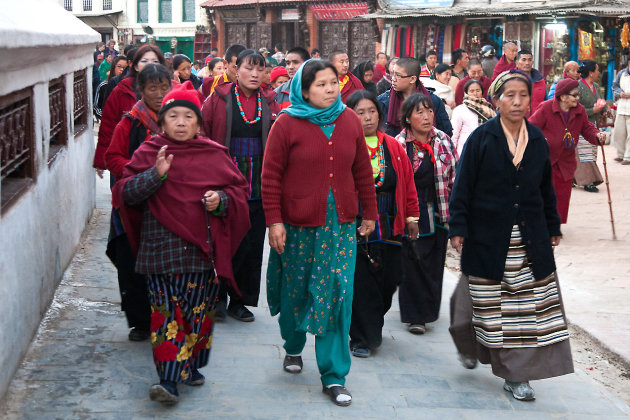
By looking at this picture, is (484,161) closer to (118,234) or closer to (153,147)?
(153,147)

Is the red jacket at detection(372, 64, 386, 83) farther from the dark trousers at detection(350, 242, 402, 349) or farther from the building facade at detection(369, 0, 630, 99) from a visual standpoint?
the dark trousers at detection(350, 242, 402, 349)

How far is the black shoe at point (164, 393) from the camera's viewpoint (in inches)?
167

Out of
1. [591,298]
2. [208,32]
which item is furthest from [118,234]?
[208,32]

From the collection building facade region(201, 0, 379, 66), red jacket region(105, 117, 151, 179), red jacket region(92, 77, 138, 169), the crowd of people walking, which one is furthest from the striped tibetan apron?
building facade region(201, 0, 379, 66)

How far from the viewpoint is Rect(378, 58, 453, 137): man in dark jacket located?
22.5ft

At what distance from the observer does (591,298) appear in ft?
23.4

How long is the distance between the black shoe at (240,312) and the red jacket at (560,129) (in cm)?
438

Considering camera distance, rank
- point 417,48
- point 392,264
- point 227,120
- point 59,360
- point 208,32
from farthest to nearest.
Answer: point 208,32 → point 417,48 → point 227,120 → point 392,264 → point 59,360

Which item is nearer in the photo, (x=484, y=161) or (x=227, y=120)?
(x=484, y=161)

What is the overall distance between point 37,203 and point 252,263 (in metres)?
1.46

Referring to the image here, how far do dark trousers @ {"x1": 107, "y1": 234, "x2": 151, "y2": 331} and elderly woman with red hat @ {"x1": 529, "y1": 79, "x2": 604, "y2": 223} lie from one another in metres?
5.22

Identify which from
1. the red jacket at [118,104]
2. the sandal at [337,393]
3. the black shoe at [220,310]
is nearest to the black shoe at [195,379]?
the sandal at [337,393]

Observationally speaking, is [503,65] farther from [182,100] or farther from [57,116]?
[182,100]

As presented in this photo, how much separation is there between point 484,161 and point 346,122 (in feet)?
2.54
